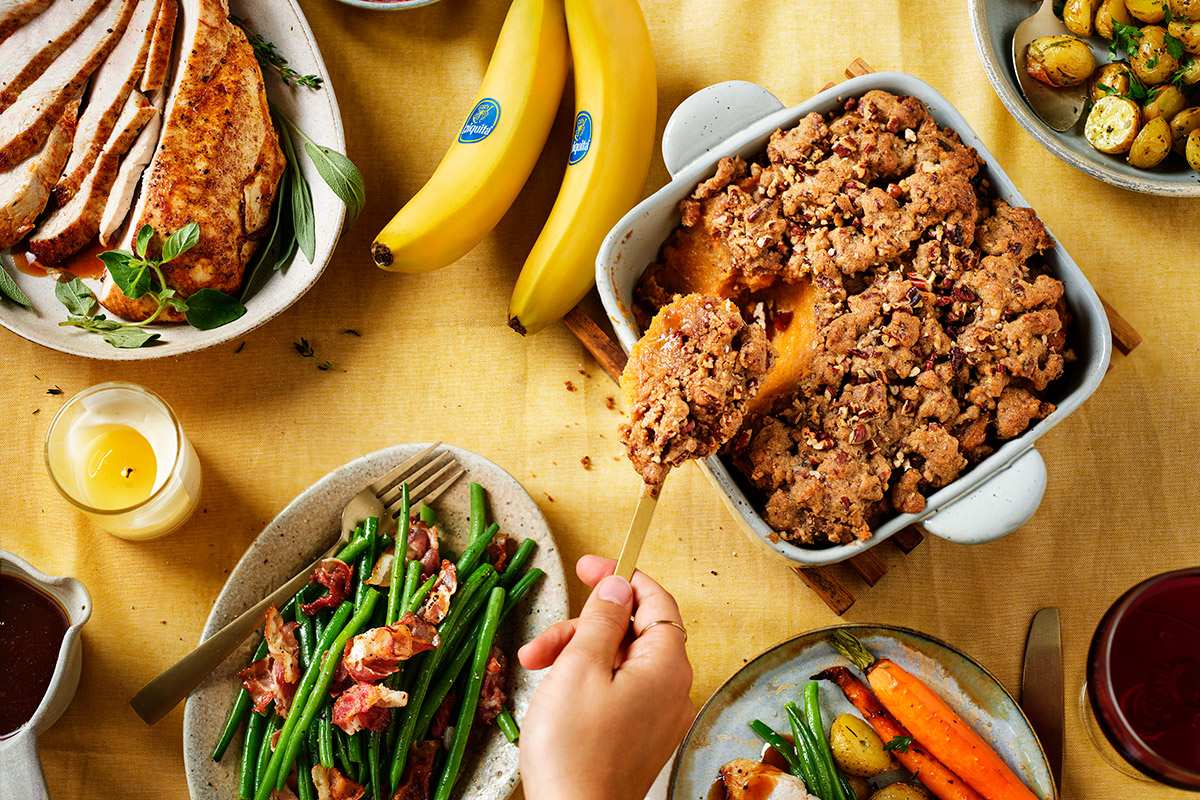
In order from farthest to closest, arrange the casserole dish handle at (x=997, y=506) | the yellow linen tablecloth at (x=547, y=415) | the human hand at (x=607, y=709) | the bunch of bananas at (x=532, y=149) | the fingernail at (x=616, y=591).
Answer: the yellow linen tablecloth at (x=547, y=415) < the bunch of bananas at (x=532, y=149) < the casserole dish handle at (x=997, y=506) < the fingernail at (x=616, y=591) < the human hand at (x=607, y=709)

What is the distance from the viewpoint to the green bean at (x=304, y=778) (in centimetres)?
212

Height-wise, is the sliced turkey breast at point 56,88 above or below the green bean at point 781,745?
above

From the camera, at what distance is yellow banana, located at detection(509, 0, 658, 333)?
7.22 ft

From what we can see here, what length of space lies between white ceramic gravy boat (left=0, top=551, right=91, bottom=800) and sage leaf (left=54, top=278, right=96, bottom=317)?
616 mm

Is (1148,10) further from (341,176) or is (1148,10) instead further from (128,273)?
(128,273)

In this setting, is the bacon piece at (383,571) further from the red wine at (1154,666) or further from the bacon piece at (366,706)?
the red wine at (1154,666)

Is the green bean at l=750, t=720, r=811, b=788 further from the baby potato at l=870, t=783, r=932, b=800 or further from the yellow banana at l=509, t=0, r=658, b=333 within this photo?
the yellow banana at l=509, t=0, r=658, b=333

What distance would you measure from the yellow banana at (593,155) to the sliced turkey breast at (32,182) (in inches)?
47.8

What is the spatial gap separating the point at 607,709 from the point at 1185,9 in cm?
220

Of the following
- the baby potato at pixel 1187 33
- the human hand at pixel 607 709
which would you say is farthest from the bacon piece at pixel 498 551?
the baby potato at pixel 1187 33

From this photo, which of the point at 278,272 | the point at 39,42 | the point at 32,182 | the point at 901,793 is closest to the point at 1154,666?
the point at 901,793

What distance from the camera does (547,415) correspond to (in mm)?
2402

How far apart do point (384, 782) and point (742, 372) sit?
133cm

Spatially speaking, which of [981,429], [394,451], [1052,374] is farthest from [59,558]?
[1052,374]
